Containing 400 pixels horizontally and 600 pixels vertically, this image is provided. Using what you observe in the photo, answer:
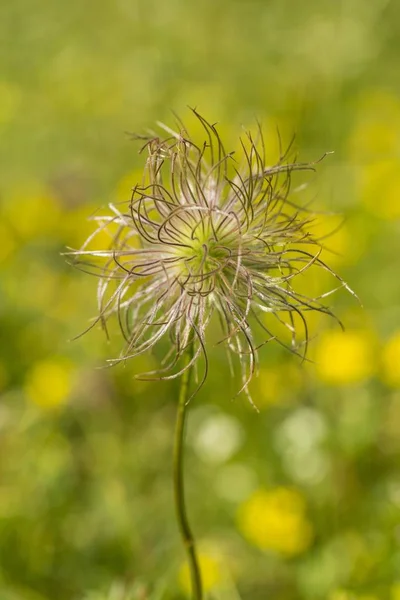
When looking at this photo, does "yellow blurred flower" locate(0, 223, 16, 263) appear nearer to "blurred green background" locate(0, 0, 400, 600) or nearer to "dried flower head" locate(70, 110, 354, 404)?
"blurred green background" locate(0, 0, 400, 600)

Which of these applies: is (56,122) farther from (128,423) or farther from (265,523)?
(265,523)

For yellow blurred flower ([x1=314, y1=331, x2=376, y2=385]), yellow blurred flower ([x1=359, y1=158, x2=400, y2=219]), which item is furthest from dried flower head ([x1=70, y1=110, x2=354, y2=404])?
yellow blurred flower ([x1=359, y1=158, x2=400, y2=219])

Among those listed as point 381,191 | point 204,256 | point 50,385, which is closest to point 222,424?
point 50,385

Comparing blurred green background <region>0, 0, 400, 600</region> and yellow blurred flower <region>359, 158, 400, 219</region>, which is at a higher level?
yellow blurred flower <region>359, 158, 400, 219</region>

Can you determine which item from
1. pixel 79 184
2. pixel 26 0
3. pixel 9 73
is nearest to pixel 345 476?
pixel 79 184

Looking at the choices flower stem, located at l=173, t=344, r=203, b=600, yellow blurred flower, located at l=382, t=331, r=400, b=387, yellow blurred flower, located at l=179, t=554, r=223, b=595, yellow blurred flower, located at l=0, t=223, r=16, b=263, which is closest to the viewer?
flower stem, located at l=173, t=344, r=203, b=600

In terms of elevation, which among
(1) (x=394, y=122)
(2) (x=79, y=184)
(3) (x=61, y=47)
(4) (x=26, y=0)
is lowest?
(2) (x=79, y=184)

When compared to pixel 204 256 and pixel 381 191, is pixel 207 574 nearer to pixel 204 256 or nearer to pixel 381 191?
pixel 204 256
